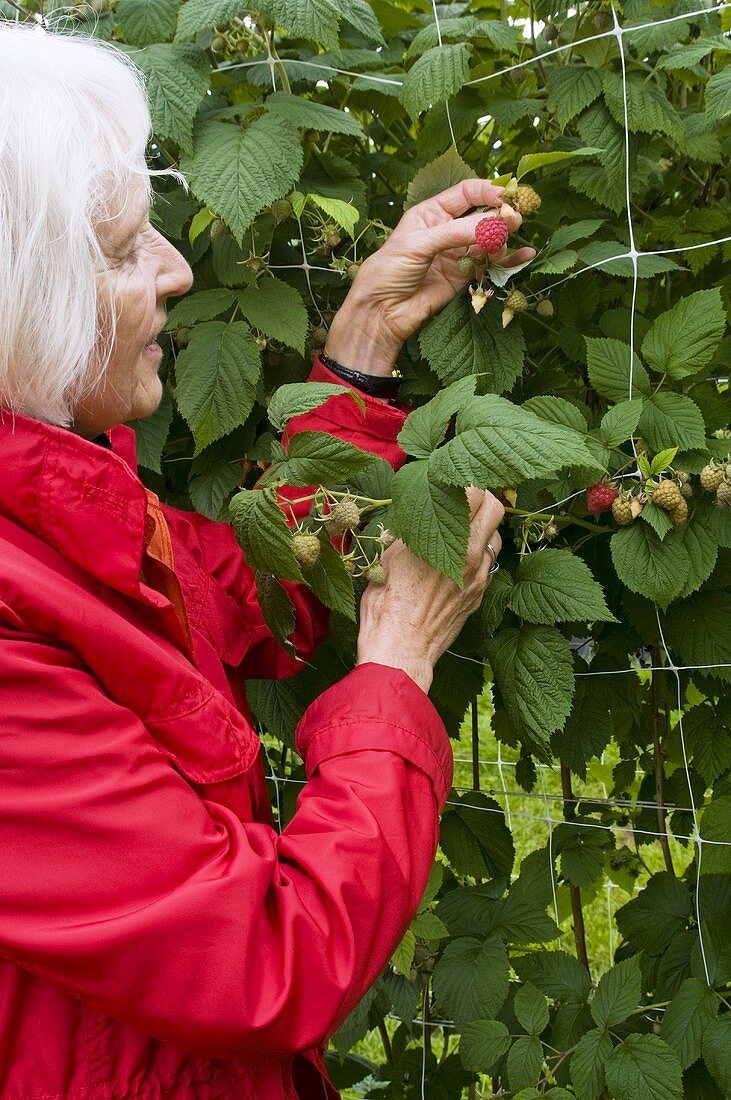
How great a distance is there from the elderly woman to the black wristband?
32cm

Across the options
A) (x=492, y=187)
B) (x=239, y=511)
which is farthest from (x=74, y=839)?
(x=492, y=187)

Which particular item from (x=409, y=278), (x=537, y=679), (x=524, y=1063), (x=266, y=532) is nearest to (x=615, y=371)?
(x=409, y=278)

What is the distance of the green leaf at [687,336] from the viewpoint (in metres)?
1.49

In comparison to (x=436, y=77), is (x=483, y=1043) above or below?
below

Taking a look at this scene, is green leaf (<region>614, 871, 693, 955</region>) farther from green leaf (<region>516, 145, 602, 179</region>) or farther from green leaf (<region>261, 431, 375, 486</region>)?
green leaf (<region>516, 145, 602, 179</region>)

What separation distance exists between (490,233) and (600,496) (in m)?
0.37

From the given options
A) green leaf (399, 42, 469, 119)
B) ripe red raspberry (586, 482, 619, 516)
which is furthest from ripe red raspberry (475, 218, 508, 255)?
ripe red raspberry (586, 482, 619, 516)

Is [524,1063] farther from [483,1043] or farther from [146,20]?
[146,20]

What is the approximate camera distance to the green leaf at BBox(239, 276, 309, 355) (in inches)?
Result: 63.7

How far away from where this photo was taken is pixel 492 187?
4.95 ft

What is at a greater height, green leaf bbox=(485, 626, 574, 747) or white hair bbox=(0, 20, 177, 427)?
white hair bbox=(0, 20, 177, 427)

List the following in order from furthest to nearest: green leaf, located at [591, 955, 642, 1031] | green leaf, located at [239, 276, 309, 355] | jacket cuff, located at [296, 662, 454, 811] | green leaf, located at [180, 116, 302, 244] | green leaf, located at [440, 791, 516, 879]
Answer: green leaf, located at [440, 791, 516, 879] → green leaf, located at [591, 955, 642, 1031] → green leaf, located at [239, 276, 309, 355] → green leaf, located at [180, 116, 302, 244] → jacket cuff, located at [296, 662, 454, 811]

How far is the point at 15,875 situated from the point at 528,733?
71 centimetres

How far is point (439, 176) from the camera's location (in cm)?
160
